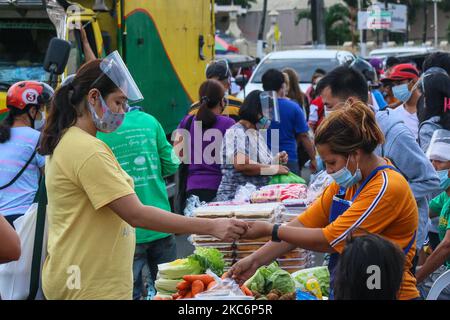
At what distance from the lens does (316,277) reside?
5.49 m

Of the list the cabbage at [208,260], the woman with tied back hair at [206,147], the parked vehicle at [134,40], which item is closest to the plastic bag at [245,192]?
the woman with tied back hair at [206,147]

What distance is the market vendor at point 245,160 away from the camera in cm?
786

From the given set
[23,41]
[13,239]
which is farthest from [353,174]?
[23,41]

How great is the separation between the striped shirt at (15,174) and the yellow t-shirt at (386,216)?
9.46 feet

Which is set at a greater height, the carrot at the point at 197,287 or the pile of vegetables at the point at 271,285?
the carrot at the point at 197,287

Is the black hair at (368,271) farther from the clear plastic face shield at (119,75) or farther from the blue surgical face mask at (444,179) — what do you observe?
the blue surgical face mask at (444,179)

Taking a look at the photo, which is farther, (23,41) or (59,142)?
(23,41)

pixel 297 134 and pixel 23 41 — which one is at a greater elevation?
pixel 23 41

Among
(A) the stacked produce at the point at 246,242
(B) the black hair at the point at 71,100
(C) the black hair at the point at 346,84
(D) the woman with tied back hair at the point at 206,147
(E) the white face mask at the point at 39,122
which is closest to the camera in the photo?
(B) the black hair at the point at 71,100

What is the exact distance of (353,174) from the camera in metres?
4.39

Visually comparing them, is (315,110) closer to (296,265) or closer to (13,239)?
(296,265)

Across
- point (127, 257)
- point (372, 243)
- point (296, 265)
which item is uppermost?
point (372, 243)

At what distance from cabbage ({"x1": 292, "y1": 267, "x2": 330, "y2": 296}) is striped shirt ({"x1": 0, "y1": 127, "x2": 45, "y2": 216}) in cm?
216

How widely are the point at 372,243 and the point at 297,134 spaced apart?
6.42 m
